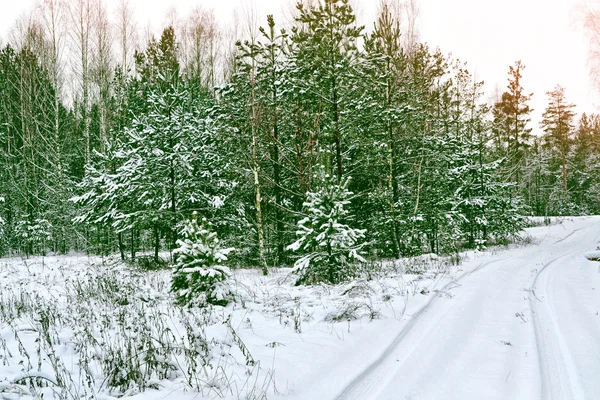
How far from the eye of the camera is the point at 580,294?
729 centimetres

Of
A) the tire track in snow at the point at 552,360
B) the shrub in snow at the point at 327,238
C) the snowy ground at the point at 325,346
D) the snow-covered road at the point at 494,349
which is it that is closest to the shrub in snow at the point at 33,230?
the snowy ground at the point at 325,346

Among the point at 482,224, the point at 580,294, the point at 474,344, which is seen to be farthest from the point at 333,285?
the point at 482,224

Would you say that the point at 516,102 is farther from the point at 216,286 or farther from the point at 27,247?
the point at 27,247

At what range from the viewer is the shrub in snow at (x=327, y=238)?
793cm

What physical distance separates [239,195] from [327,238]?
745 centimetres

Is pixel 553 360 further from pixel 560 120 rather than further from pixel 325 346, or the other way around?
pixel 560 120

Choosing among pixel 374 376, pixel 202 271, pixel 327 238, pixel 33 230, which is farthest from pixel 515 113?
pixel 33 230

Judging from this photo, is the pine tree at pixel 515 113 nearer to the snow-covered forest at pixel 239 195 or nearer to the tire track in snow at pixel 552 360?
the snow-covered forest at pixel 239 195

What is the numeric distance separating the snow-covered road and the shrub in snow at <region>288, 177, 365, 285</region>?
2.30 metres

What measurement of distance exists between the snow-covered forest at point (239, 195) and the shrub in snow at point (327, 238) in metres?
0.05

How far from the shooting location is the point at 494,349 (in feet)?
14.4

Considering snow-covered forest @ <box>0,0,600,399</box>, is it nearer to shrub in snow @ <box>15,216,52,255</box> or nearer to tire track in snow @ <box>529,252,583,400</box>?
shrub in snow @ <box>15,216,52,255</box>

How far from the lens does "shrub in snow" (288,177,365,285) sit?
793 centimetres

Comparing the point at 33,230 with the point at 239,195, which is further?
the point at 33,230
